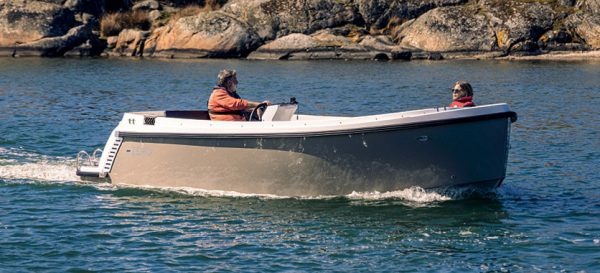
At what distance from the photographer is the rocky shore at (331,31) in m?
50.2

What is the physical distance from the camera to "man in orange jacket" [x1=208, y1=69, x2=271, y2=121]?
54.9ft

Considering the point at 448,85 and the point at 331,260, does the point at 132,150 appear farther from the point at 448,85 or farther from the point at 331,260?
the point at 448,85

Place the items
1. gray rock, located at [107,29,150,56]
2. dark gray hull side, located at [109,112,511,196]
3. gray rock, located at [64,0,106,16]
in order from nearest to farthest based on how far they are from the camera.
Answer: dark gray hull side, located at [109,112,511,196] < gray rock, located at [107,29,150,56] < gray rock, located at [64,0,106,16]

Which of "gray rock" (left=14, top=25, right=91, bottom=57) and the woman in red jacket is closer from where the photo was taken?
the woman in red jacket

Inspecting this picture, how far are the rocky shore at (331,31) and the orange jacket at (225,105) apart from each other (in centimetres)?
3368

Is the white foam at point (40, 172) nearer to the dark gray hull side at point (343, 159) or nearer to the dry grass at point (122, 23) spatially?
the dark gray hull side at point (343, 159)

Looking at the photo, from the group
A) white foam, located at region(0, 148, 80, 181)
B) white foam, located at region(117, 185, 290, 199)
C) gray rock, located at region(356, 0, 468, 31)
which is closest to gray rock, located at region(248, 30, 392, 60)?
gray rock, located at region(356, 0, 468, 31)

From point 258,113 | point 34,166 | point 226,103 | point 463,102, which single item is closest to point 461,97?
point 463,102

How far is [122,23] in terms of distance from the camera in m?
56.0

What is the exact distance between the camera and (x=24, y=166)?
19.6 meters

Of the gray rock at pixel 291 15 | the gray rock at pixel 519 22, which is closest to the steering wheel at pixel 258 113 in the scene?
the gray rock at pixel 519 22

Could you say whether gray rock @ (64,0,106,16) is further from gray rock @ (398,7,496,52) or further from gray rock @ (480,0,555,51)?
gray rock @ (480,0,555,51)

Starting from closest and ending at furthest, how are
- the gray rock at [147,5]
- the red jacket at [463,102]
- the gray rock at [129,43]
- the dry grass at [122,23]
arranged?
1. the red jacket at [463,102]
2. the gray rock at [129,43]
3. the dry grass at [122,23]
4. the gray rock at [147,5]

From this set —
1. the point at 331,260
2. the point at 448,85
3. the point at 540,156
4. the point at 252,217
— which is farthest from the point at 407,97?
the point at 331,260
